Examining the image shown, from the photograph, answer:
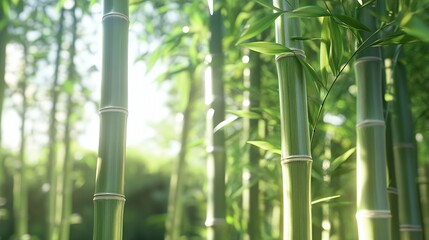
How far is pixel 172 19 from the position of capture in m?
2.96

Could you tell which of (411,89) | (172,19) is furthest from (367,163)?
(172,19)

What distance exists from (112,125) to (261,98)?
749 mm

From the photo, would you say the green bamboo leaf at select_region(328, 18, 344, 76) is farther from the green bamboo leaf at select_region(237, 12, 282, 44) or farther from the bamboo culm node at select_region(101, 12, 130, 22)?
the bamboo culm node at select_region(101, 12, 130, 22)

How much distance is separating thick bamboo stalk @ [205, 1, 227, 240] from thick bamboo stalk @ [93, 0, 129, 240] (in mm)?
329

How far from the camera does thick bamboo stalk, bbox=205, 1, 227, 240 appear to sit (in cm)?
152

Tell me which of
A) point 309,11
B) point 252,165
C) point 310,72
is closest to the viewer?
point 309,11

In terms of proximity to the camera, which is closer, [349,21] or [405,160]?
[349,21]

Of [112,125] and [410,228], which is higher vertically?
[112,125]

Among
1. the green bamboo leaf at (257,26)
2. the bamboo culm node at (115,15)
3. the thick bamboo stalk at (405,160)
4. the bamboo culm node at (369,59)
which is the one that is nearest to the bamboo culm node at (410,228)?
the thick bamboo stalk at (405,160)

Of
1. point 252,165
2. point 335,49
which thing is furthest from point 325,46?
point 252,165

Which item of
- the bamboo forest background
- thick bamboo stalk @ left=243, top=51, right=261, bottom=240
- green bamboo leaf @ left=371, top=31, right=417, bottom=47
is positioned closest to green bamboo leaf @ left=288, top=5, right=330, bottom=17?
the bamboo forest background

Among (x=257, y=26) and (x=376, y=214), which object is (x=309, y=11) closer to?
(x=257, y=26)

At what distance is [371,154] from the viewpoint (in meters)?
1.16

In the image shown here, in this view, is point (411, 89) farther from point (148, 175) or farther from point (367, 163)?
point (148, 175)
